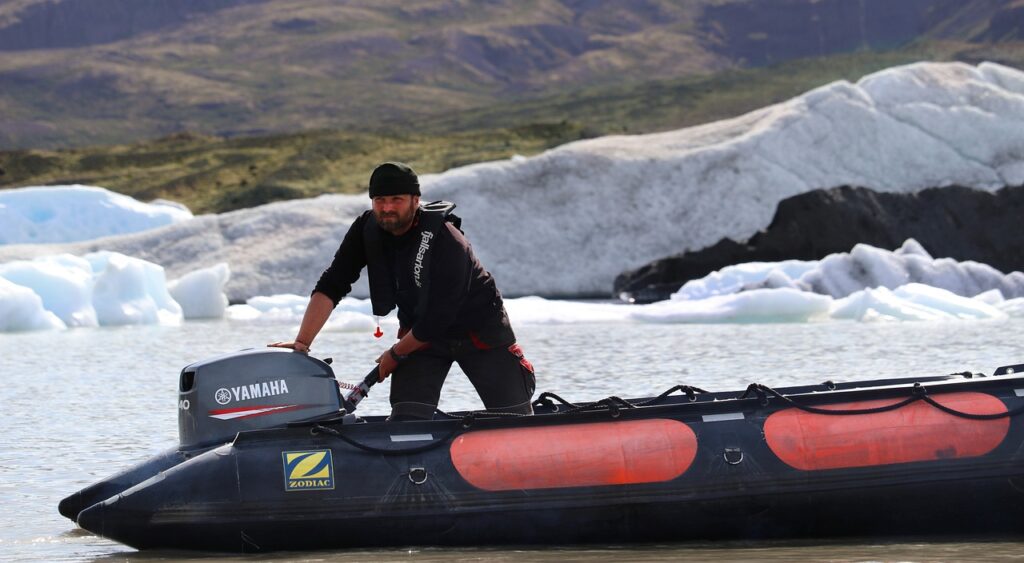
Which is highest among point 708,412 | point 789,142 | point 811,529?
point 789,142

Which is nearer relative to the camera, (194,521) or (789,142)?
(194,521)

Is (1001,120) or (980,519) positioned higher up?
(1001,120)

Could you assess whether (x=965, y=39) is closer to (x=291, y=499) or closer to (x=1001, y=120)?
(x=1001, y=120)

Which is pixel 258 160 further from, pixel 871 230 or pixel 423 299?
pixel 423 299

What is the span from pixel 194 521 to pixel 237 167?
52.1m

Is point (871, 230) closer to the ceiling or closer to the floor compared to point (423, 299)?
closer to the ceiling

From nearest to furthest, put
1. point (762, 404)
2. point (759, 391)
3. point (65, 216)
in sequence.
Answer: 1. point (762, 404)
2. point (759, 391)
3. point (65, 216)

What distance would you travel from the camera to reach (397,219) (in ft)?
22.7

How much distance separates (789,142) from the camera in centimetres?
2800

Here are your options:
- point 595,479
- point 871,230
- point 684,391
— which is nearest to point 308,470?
point 595,479

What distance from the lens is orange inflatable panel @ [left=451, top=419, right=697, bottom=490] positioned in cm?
691

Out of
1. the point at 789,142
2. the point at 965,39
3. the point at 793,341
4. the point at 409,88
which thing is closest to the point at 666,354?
the point at 793,341

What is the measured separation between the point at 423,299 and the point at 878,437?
2123mm

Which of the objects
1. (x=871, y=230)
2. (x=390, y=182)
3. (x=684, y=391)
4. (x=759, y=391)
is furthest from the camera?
(x=871, y=230)
